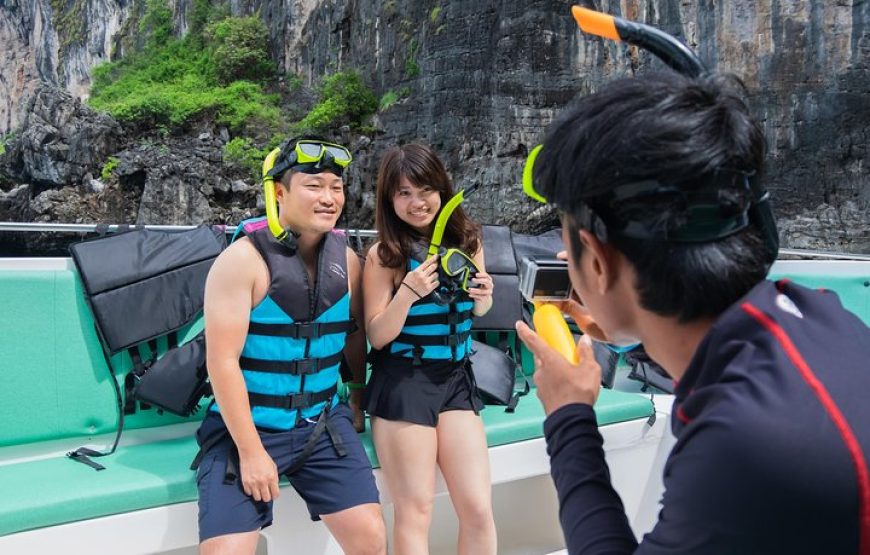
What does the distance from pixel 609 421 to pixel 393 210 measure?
112cm

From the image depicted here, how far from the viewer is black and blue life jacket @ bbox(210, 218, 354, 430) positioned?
1.85 meters

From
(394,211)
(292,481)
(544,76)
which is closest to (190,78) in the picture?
(544,76)

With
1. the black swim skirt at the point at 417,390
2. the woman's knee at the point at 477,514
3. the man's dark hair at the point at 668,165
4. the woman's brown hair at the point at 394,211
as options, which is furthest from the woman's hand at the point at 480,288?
the man's dark hair at the point at 668,165

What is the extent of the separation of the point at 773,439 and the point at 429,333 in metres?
1.66

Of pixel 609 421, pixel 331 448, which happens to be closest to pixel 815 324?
pixel 331 448

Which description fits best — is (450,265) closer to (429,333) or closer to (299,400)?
(429,333)

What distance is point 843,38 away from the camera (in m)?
17.3

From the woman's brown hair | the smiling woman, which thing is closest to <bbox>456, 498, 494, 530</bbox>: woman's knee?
the smiling woman

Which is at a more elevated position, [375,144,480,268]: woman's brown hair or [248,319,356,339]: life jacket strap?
[375,144,480,268]: woman's brown hair

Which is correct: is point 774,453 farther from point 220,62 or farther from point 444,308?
point 220,62

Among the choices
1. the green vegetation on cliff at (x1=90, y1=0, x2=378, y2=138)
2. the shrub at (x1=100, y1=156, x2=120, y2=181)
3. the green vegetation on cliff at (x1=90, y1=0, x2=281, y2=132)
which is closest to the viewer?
the shrub at (x1=100, y1=156, x2=120, y2=181)

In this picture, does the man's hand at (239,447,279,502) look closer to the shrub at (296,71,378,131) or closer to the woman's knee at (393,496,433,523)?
the woman's knee at (393,496,433,523)

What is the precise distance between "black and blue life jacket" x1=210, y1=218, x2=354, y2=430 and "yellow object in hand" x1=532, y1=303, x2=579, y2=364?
1.06 meters

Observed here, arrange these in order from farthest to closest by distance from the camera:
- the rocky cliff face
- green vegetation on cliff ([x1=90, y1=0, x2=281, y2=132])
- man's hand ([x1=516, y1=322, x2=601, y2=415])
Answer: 1. green vegetation on cliff ([x1=90, y1=0, x2=281, y2=132])
2. the rocky cliff face
3. man's hand ([x1=516, y1=322, x2=601, y2=415])
